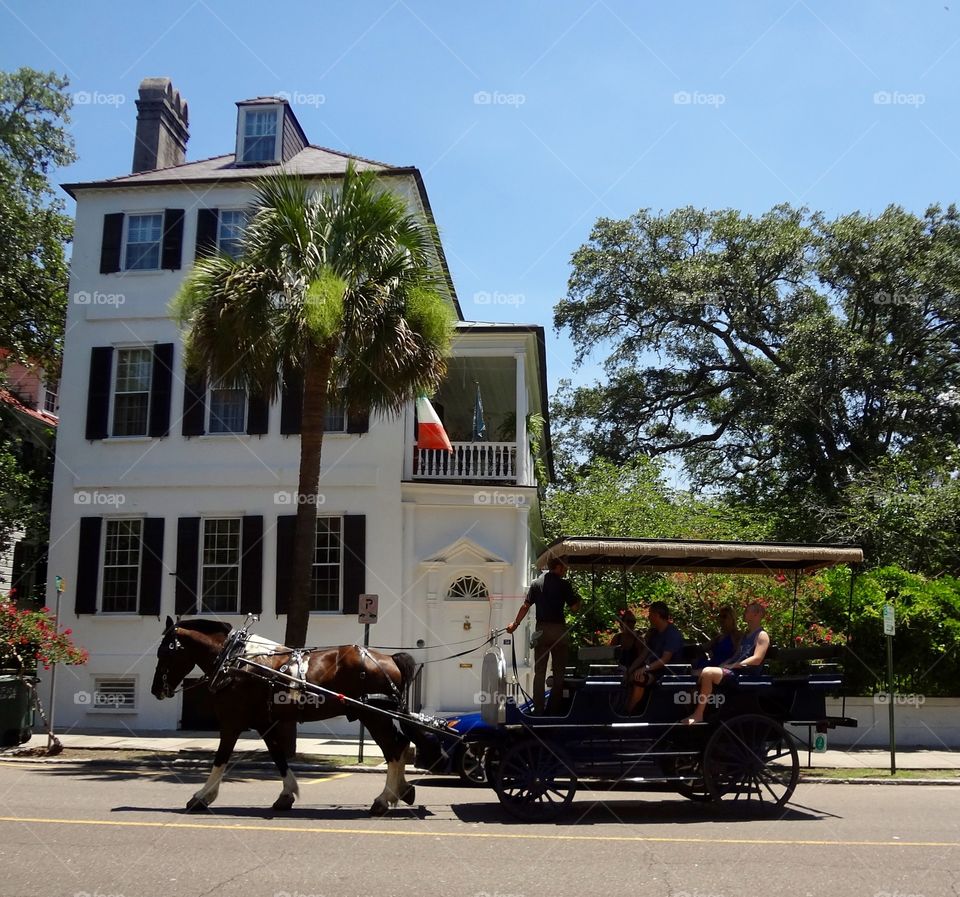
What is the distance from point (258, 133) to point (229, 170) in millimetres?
1467

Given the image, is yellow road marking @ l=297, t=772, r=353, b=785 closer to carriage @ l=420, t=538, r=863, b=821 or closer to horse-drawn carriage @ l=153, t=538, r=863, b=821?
horse-drawn carriage @ l=153, t=538, r=863, b=821

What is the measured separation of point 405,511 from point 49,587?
24.3 ft

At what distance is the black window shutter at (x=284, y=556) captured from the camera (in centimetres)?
2033

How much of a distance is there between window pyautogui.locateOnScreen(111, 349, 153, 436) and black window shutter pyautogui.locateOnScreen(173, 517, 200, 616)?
239cm

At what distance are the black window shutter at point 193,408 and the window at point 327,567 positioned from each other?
3293 mm

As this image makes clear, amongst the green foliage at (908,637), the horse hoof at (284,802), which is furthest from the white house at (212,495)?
the horse hoof at (284,802)

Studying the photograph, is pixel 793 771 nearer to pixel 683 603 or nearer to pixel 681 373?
pixel 683 603

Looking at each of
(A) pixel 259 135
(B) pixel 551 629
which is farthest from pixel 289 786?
(A) pixel 259 135

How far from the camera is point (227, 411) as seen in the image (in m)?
21.4

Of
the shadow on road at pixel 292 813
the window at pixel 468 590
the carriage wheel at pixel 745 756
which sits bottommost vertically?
the shadow on road at pixel 292 813

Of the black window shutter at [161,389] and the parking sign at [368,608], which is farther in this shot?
the black window shutter at [161,389]

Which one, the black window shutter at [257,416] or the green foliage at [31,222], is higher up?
the green foliage at [31,222]

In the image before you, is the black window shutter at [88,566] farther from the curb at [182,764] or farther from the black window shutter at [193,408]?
the curb at [182,764]

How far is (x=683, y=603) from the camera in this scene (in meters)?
20.0
